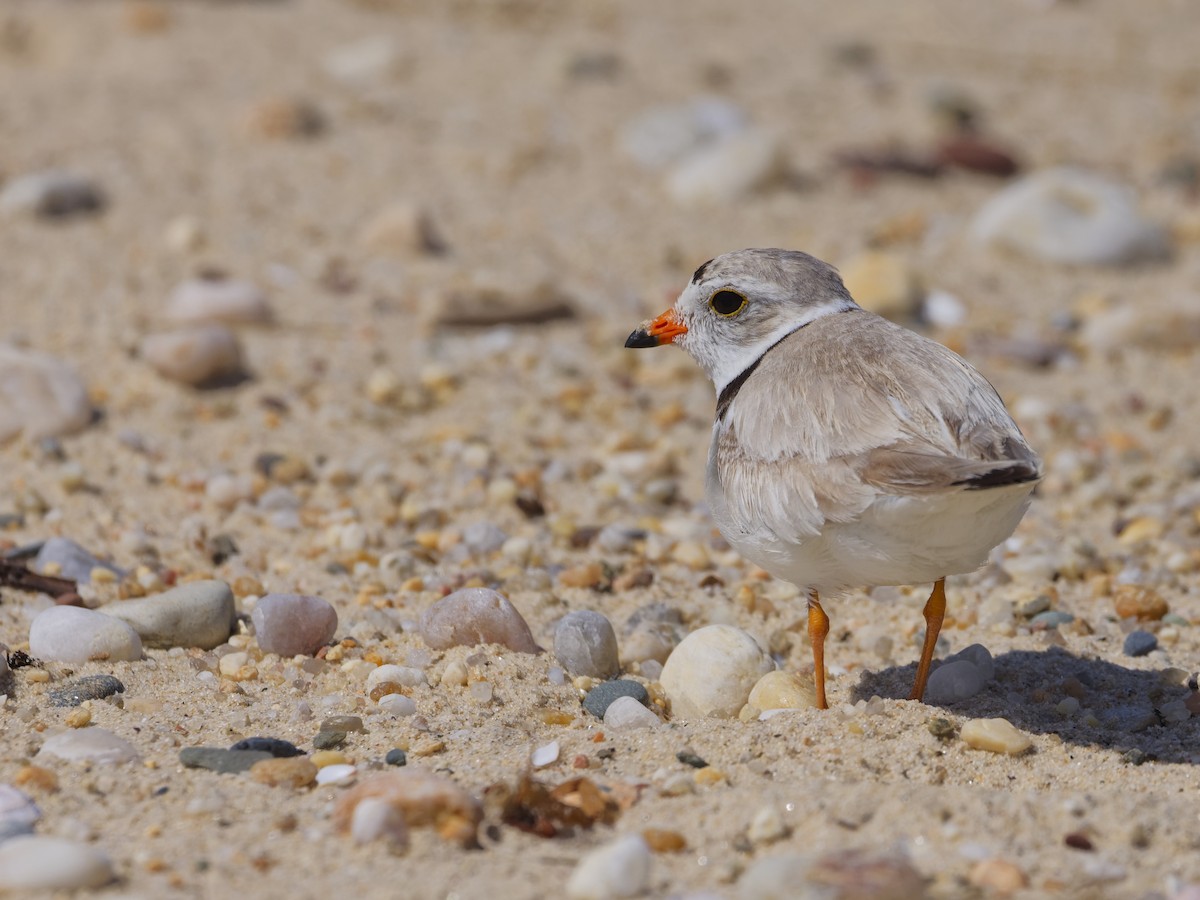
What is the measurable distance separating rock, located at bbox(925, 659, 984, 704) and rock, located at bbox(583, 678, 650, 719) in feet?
2.96

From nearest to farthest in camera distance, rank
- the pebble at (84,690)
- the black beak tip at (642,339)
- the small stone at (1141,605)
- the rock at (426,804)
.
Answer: the rock at (426,804), the pebble at (84,690), the black beak tip at (642,339), the small stone at (1141,605)

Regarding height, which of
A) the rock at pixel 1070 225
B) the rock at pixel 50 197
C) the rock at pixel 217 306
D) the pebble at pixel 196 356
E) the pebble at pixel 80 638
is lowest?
the pebble at pixel 80 638

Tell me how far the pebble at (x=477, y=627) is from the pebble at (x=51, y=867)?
1640mm

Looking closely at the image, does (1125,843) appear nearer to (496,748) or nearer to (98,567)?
(496,748)

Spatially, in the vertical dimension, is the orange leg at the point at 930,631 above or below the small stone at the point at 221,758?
above

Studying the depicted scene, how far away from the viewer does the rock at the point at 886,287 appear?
7.60 m

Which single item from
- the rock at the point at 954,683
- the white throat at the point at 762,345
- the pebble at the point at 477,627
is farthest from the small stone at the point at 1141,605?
the pebble at the point at 477,627

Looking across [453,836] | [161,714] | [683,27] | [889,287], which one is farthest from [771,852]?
[683,27]

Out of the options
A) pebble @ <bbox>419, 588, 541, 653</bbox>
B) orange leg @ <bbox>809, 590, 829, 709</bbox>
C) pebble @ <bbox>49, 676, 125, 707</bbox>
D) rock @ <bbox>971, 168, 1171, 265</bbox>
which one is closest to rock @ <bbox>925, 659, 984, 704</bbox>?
orange leg @ <bbox>809, 590, 829, 709</bbox>

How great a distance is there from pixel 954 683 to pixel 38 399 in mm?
4056

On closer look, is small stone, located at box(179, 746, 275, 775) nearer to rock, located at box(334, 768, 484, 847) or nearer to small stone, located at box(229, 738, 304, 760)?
small stone, located at box(229, 738, 304, 760)

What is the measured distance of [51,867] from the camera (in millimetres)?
2994

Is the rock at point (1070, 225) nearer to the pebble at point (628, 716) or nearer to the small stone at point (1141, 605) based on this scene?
the small stone at point (1141, 605)

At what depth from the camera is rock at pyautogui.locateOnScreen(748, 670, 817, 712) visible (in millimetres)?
4254
